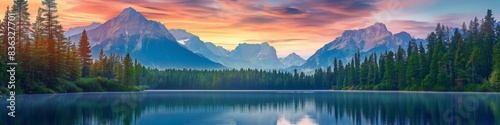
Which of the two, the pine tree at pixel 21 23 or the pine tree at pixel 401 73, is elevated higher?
the pine tree at pixel 21 23

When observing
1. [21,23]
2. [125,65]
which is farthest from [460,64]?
[21,23]

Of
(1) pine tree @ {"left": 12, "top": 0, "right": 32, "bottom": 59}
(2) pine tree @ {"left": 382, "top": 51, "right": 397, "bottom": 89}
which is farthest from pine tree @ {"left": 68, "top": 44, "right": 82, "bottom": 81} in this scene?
(2) pine tree @ {"left": 382, "top": 51, "right": 397, "bottom": 89}

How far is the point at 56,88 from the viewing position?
89.9m

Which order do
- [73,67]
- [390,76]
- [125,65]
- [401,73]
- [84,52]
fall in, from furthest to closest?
[390,76], [401,73], [125,65], [84,52], [73,67]

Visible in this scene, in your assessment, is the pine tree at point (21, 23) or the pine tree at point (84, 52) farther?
the pine tree at point (84, 52)

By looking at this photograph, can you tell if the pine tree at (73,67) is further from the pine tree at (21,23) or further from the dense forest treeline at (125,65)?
the pine tree at (21,23)

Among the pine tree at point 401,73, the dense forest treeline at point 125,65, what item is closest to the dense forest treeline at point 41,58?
the dense forest treeline at point 125,65

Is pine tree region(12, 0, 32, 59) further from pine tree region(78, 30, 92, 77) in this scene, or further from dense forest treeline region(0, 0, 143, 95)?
pine tree region(78, 30, 92, 77)

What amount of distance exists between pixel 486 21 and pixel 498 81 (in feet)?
117

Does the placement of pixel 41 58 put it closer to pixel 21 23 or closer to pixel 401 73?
pixel 21 23

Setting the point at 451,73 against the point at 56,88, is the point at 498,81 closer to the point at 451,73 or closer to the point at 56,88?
the point at 451,73

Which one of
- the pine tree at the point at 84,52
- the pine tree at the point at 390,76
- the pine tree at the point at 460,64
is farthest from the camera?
the pine tree at the point at 390,76

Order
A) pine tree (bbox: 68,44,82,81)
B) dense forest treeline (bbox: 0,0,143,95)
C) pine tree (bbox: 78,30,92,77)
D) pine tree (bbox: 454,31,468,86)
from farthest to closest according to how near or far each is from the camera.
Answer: pine tree (bbox: 78,30,92,77)
pine tree (bbox: 454,31,468,86)
pine tree (bbox: 68,44,82,81)
dense forest treeline (bbox: 0,0,143,95)

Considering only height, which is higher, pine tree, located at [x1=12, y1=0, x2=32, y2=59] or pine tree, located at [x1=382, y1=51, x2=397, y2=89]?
pine tree, located at [x1=12, y1=0, x2=32, y2=59]
